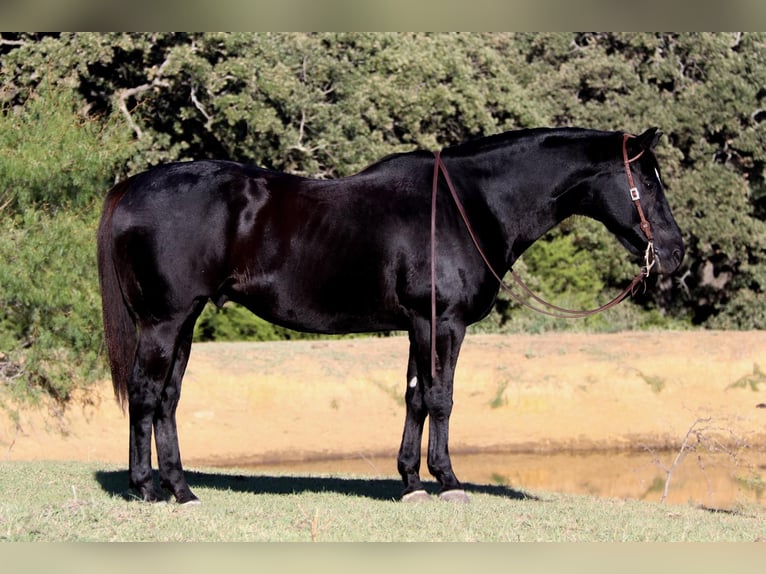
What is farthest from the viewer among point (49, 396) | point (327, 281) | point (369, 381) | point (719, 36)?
point (719, 36)

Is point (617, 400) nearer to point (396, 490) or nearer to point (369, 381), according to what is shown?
point (369, 381)

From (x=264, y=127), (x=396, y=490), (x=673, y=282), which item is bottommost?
(x=673, y=282)

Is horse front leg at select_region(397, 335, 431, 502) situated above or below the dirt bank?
above

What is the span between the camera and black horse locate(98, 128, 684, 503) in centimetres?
739

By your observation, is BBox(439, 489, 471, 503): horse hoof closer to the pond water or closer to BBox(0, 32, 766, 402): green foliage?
the pond water

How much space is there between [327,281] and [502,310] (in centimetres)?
1761

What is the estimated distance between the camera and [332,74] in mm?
23625

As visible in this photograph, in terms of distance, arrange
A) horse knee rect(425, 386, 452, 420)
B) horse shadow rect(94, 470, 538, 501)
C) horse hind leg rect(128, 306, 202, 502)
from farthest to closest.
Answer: horse shadow rect(94, 470, 538, 501)
horse knee rect(425, 386, 452, 420)
horse hind leg rect(128, 306, 202, 502)

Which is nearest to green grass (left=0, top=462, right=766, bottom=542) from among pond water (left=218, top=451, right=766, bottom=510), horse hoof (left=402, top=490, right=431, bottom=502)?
horse hoof (left=402, top=490, right=431, bottom=502)

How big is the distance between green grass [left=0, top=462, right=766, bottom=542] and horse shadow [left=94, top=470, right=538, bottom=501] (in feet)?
0.06

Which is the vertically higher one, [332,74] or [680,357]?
[332,74]

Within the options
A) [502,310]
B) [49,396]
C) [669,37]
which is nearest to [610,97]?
[669,37]

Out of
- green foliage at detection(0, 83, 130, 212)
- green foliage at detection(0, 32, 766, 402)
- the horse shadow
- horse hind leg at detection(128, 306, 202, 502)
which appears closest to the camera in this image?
horse hind leg at detection(128, 306, 202, 502)

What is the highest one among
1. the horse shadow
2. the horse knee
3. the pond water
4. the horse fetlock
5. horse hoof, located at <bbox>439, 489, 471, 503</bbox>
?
the horse knee
